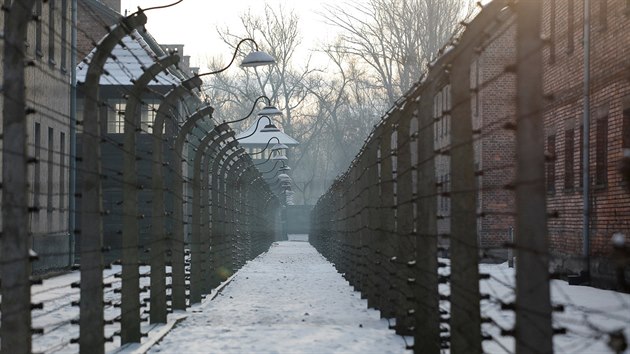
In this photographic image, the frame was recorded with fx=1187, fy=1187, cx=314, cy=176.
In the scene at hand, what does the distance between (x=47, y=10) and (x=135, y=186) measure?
16.6 meters

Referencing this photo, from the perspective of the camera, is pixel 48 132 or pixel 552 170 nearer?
pixel 552 170

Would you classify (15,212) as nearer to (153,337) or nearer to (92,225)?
(92,225)

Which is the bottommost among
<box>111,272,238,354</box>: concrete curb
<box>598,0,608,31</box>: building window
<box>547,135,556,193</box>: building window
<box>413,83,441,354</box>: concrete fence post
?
<box>111,272,238,354</box>: concrete curb

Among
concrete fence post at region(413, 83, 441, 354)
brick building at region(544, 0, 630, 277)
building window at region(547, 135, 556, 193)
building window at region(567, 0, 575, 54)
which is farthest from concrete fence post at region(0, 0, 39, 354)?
building window at region(547, 135, 556, 193)

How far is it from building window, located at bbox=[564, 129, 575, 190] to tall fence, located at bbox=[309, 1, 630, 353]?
422 cm

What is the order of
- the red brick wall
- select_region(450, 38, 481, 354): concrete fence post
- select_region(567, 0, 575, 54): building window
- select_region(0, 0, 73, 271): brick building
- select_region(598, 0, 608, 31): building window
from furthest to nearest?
the red brick wall < select_region(0, 0, 73, 271): brick building < select_region(567, 0, 575, 54): building window < select_region(598, 0, 608, 31): building window < select_region(450, 38, 481, 354): concrete fence post

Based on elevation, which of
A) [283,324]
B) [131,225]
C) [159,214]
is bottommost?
[283,324]

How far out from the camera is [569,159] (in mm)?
22594

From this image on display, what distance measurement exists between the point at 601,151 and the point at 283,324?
9815 millimetres

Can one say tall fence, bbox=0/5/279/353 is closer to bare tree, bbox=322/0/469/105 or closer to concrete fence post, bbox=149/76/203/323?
concrete fence post, bbox=149/76/203/323

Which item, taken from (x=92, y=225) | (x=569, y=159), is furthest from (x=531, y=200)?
(x=569, y=159)

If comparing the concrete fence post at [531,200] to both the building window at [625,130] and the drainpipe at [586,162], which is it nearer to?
the building window at [625,130]

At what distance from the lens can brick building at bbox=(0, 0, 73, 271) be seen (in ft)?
76.7

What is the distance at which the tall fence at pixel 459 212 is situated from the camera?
4.43 m
